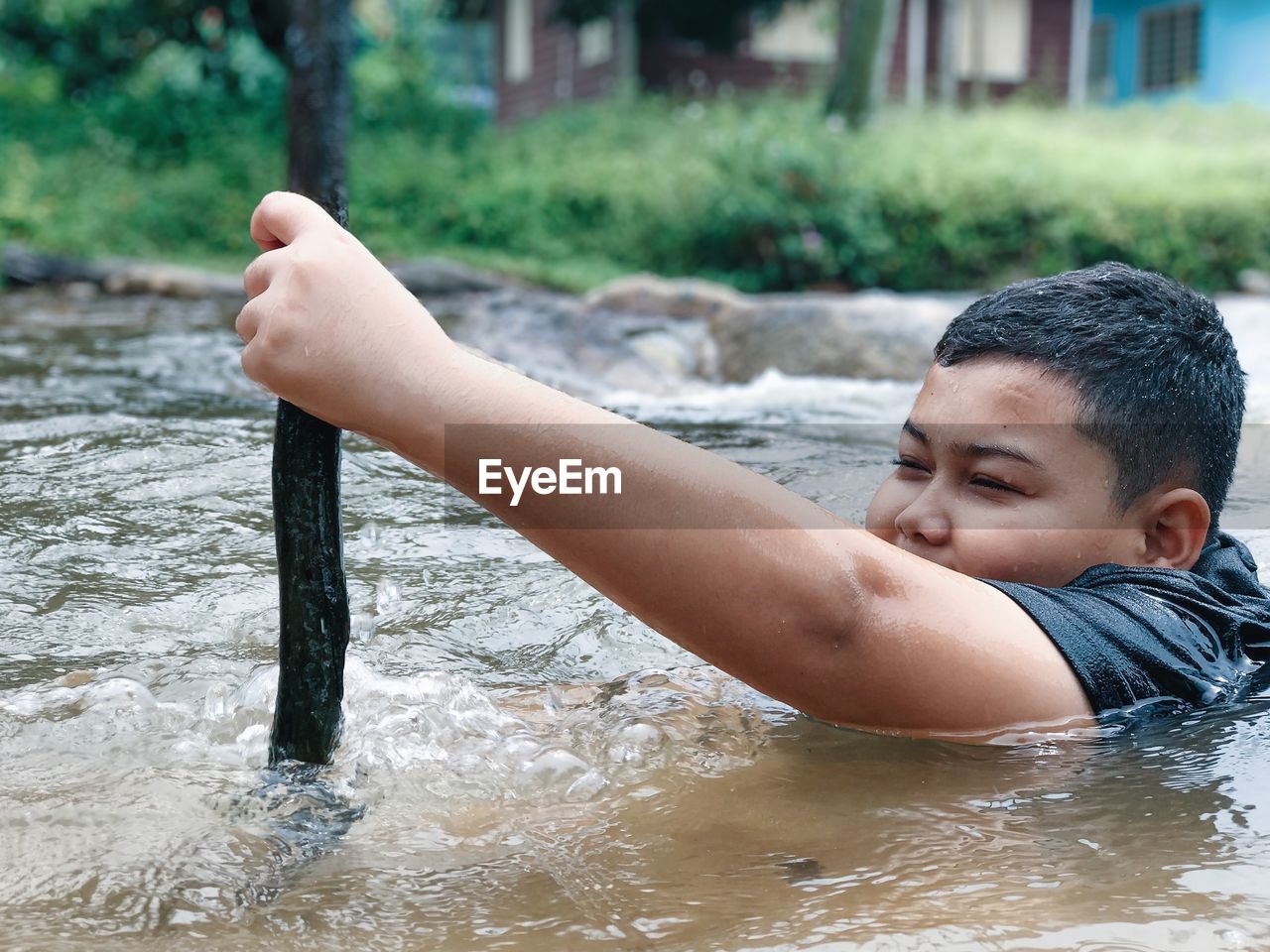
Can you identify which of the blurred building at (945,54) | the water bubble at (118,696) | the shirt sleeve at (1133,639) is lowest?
the water bubble at (118,696)

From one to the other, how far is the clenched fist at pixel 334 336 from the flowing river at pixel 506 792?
1.75 feet

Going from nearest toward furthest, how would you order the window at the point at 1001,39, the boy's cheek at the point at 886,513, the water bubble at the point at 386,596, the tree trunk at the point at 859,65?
the boy's cheek at the point at 886,513
the water bubble at the point at 386,596
the tree trunk at the point at 859,65
the window at the point at 1001,39

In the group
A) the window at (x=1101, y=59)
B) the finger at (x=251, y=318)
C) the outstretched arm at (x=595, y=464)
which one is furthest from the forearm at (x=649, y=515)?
the window at (x=1101, y=59)

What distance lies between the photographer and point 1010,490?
7.13 ft

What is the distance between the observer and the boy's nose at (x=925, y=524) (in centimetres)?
217

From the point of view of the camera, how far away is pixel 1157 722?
2.18 meters

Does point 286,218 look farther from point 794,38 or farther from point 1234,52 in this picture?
point 1234,52

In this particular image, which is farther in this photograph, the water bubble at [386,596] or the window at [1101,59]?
the window at [1101,59]

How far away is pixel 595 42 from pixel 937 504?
23.8 m

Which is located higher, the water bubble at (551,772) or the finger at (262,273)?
the finger at (262,273)

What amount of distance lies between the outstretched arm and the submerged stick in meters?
0.07

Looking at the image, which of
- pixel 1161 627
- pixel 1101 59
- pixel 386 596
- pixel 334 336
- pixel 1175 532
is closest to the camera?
pixel 334 336

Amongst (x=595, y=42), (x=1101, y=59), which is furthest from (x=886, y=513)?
(x=1101, y=59)

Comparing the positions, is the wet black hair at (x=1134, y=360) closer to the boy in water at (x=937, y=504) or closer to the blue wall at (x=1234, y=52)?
the boy in water at (x=937, y=504)
